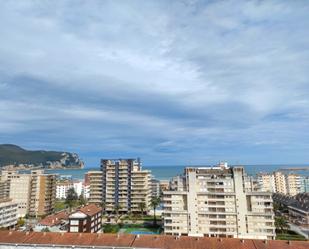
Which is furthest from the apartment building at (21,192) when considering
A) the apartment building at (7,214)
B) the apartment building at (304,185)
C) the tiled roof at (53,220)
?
the apartment building at (304,185)

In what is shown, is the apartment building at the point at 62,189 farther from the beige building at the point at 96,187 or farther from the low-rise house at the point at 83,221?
the low-rise house at the point at 83,221

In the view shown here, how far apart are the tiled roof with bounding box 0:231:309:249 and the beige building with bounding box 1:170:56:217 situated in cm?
6574

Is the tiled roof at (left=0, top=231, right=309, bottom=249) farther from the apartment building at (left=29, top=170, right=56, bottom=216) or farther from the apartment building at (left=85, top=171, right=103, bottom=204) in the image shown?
the apartment building at (left=85, top=171, right=103, bottom=204)

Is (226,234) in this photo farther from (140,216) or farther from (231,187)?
(140,216)

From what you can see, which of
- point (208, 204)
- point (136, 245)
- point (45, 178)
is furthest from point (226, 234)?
point (45, 178)

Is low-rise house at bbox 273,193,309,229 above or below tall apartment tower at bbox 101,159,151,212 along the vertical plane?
below

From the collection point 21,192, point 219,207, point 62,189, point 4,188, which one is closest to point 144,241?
point 219,207

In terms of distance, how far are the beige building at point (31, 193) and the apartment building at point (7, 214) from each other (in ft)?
53.7

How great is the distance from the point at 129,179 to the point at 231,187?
187 feet

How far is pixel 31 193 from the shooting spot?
109m

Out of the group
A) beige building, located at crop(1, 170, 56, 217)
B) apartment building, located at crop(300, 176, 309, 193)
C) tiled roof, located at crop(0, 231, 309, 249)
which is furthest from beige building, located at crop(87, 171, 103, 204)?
apartment building, located at crop(300, 176, 309, 193)

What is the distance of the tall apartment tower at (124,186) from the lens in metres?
113

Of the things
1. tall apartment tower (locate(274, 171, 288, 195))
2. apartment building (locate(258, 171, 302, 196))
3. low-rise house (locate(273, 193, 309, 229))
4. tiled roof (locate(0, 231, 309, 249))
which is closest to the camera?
Answer: tiled roof (locate(0, 231, 309, 249))

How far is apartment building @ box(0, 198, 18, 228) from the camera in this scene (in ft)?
277
